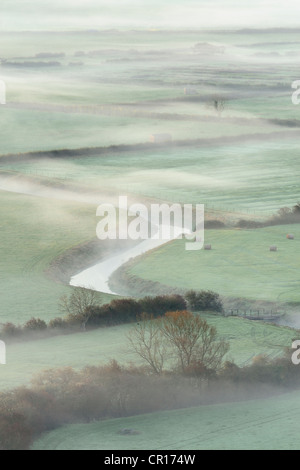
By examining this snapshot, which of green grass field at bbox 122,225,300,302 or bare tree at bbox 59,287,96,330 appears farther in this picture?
green grass field at bbox 122,225,300,302

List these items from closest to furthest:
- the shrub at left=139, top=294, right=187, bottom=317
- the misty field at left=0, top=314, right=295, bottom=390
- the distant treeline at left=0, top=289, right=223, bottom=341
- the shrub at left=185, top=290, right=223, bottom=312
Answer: the misty field at left=0, top=314, right=295, bottom=390 < the distant treeline at left=0, top=289, right=223, bottom=341 < the shrub at left=139, top=294, right=187, bottom=317 < the shrub at left=185, top=290, right=223, bottom=312

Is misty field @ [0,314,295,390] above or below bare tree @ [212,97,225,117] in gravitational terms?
below

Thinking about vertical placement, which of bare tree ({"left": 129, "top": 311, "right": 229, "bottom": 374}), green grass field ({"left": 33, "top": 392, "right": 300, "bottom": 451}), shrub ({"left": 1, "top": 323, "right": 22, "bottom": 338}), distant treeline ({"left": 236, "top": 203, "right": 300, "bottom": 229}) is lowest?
green grass field ({"left": 33, "top": 392, "right": 300, "bottom": 451})

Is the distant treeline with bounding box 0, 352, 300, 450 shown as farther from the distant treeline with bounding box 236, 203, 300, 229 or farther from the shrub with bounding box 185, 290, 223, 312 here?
the distant treeline with bounding box 236, 203, 300, 229

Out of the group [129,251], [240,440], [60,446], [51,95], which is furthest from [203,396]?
[51,95]

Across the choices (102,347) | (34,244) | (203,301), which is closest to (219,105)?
(34,244)

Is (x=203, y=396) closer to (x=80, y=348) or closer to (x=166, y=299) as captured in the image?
(x=80, y=348)

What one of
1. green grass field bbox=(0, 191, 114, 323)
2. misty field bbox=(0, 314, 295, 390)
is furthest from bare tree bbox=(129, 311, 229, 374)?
green grass field bbox=(0, 191, 114, 323)

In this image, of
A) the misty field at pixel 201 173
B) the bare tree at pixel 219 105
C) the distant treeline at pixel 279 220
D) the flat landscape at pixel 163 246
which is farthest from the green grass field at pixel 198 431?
the bare tree at pixel 219 105
